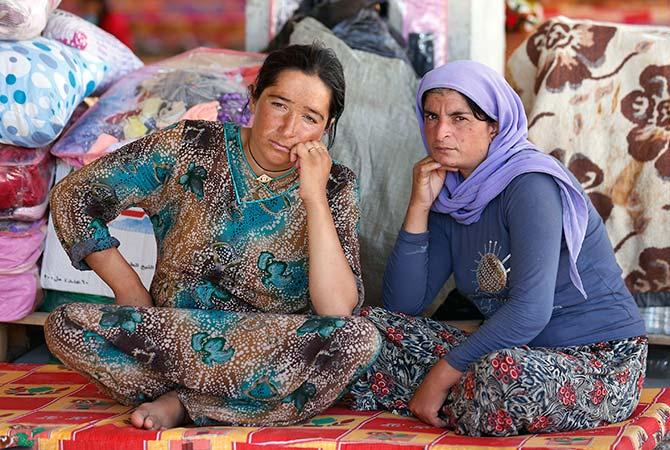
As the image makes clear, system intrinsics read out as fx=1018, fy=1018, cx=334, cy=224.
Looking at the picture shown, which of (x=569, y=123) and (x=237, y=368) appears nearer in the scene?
(x=237, y=368)

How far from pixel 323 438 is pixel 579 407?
594 millimetres

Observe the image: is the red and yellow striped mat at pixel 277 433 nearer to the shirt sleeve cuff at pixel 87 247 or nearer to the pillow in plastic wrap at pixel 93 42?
the shirt sleeve cuff at pixel 87 247

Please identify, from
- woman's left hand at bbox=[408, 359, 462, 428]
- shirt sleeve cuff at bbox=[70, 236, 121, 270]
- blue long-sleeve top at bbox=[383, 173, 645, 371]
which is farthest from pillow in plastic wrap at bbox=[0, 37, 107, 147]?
woman's left hand at bbox=[408, 359, 462, 428]

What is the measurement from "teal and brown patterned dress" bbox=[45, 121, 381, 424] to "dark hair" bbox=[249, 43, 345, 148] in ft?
0.59

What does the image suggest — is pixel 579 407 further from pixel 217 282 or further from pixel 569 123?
pixel 569 123

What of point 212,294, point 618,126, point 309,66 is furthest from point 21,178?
point 618,126

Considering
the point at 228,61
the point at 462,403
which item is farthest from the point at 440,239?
the point at 228,61

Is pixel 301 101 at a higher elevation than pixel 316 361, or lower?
higher

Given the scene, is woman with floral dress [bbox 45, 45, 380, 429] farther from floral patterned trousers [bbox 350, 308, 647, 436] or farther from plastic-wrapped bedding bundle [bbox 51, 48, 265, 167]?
plastic-wrapped bedding bundle [bbox 51, 48, 265, 167]

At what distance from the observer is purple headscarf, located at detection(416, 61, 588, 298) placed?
97.2 inches

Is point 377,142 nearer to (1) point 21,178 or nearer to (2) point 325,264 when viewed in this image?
(2) point 325,264

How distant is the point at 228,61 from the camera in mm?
3602

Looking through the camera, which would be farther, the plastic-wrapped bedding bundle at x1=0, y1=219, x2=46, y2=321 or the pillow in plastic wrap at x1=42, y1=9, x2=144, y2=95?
the pillow in plastic wrap at x1=42, y1=9, x2=144, y2=95

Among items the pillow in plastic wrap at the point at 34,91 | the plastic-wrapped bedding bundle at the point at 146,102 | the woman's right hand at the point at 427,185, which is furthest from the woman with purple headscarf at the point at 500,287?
the pillow in plastic wrap at the point at 34,91
